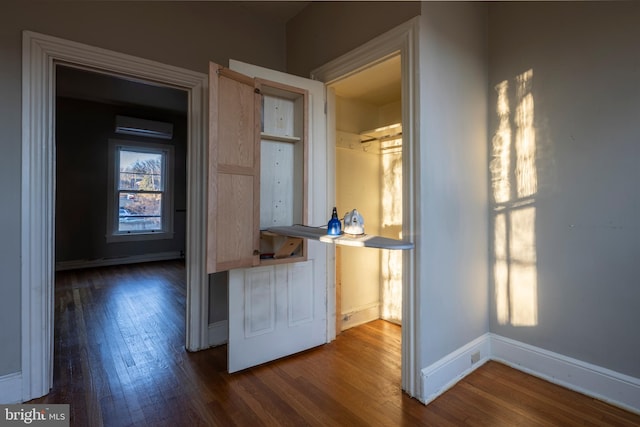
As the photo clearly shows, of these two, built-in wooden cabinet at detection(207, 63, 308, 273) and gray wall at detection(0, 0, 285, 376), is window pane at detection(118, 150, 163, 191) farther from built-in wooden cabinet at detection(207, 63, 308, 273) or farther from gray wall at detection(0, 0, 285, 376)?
built-in wooden cabinet at detection(207, 63, 308, 273)

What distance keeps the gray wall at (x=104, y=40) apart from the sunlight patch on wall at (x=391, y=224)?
4.65 ft

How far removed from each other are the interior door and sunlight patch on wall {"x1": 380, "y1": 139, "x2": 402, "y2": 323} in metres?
0.89

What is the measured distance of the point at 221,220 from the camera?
1864mm

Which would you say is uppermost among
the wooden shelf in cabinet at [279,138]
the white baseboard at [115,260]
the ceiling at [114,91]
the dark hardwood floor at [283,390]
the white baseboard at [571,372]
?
the ceiling at [114,91]

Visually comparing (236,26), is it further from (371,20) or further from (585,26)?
(585,26)

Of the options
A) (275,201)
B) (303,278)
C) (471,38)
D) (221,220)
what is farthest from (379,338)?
(471,38)

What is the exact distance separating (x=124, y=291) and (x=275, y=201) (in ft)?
10.4

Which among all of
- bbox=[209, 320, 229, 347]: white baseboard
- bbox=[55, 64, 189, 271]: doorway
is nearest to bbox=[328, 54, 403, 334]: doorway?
bbox=[209, 320, 229, 347]: white baseboard

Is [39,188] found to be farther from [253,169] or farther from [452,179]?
[452,179]

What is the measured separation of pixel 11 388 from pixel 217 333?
1.22 meters

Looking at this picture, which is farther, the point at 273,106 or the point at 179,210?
the point at 179,210

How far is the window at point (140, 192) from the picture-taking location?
5.82m

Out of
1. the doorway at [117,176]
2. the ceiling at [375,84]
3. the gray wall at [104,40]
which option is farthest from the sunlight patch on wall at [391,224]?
the doorway at [117,176]

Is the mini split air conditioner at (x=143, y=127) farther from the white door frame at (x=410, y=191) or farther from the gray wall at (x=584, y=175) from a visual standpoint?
A: the gray wall at (x=584, y=175)
